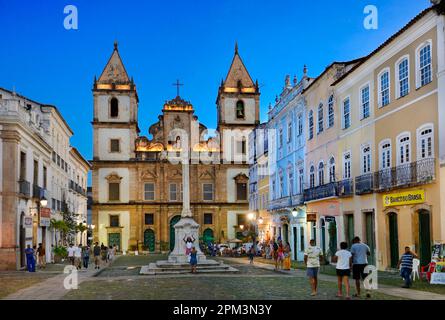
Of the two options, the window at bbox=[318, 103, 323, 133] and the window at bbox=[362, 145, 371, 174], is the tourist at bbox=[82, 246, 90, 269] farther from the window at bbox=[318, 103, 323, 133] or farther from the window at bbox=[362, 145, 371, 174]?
the window at bbox=[362, 145, 371, 174]

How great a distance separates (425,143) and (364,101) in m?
6.61

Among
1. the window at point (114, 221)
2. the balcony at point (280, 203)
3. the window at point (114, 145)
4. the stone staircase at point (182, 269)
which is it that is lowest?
the stone staircase at point (182, 269)

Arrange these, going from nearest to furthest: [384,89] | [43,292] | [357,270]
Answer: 1. [357,270]
2. [43,292]
3. [384,89]

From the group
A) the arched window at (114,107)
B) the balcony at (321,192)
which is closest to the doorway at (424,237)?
the balcony at (321,192)

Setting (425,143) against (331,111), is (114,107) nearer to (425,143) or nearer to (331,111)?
(331,111)

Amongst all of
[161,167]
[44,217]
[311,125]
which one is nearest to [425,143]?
[311,125]

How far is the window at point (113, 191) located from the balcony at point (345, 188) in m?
36.4

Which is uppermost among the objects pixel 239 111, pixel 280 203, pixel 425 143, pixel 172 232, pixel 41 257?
pixel 239 111

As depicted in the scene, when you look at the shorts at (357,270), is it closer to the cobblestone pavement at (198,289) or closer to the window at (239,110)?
the cobblestone pavement at (198,289)

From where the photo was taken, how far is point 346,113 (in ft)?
107

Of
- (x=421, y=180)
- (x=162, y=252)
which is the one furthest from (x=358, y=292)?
(x=162, y=252)

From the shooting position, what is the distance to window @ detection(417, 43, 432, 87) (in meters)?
23.9

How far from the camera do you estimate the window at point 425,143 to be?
23.7 meters

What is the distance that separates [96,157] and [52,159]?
2103cm
